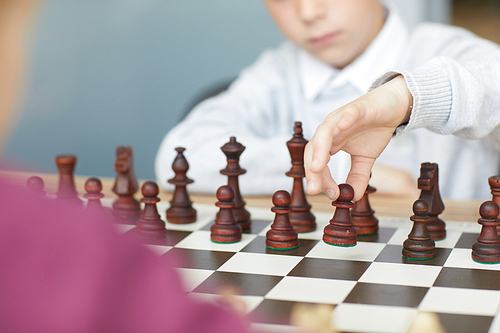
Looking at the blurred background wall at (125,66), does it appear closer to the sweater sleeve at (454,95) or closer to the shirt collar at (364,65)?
the shirt collar at (364,65)

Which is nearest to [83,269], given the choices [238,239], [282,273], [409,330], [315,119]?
[409,330]

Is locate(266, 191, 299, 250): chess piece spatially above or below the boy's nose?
below

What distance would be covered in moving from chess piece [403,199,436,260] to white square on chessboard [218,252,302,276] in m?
0.18

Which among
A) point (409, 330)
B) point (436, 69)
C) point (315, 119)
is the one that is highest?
point (436, 69)

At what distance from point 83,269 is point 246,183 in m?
1.23

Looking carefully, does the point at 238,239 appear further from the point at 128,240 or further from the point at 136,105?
the point at 136,105

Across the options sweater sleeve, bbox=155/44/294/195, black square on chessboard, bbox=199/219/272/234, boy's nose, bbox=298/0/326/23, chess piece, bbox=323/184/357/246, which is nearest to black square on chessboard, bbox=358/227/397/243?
chess piece, bbox=323/184/357/246

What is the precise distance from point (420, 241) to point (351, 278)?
17cm

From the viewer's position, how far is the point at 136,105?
12.0ft

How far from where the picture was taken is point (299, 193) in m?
1.21

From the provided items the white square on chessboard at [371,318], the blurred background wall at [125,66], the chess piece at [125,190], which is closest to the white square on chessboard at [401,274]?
the white square on chessboard at [371,318]

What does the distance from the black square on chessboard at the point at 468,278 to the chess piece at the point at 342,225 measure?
0.16 m

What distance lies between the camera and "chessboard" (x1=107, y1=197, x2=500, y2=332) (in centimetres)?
74

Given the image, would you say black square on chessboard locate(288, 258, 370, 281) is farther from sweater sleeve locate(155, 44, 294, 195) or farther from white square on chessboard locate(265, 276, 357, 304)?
sweater sleeve locate(155, 44, 294, 195)
